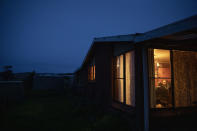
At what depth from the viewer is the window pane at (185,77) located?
5.19m

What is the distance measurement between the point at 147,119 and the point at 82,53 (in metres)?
131

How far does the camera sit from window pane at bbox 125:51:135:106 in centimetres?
520

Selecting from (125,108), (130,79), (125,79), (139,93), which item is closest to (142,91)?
(139,93)

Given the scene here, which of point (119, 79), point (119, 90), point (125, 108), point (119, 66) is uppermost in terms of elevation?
point (119, 66)

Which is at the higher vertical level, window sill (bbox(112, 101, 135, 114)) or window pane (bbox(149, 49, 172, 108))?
window pane (bbox(149, 49, 172, 108))

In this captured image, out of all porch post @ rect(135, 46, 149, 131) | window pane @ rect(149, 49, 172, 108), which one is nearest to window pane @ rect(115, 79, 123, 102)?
window pane @ rect(149, 49, 172, 108)

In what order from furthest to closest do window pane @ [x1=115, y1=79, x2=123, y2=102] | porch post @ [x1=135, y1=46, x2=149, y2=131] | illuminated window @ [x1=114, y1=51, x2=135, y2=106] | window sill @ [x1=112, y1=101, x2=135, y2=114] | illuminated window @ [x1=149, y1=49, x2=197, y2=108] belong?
window pane @ [x1=115, y1=79, x2=123, y2=102] → illuminated window @ [x1=114, y1=51, x2=135, y2=106] → illuminated window @ [x1=149, y1=49, x2=197, y2=108] → window sill @ [x1=112, y1=101, x2=135, y2=114] → porch post @ [x1=135, y1=46, x2=149, y2=131]

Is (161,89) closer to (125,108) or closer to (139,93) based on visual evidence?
(125,108)

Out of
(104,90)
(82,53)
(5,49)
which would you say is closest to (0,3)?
(5,49)

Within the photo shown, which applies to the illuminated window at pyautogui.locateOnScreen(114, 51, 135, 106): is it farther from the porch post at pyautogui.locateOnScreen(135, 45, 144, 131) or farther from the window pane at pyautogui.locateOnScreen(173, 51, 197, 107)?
the window pane at pyautogui.locateOnScreen(173, 51, 197, 107)

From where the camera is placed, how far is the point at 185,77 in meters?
5.39

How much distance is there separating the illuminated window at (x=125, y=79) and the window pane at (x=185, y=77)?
1.82m

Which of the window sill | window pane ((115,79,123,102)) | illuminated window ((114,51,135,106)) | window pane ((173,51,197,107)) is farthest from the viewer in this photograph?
window pane ((115,79,123,102))

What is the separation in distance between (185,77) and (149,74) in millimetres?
2027
